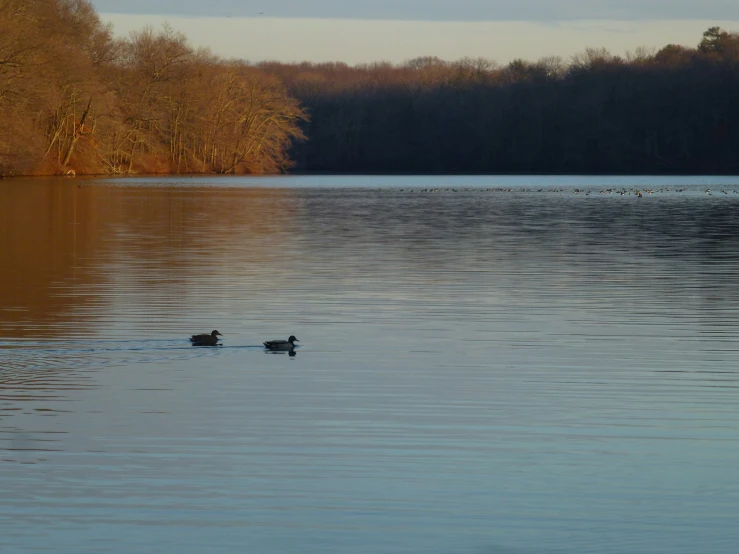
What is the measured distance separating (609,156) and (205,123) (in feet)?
124

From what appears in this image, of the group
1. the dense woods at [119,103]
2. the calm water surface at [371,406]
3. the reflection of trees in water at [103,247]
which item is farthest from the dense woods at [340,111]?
the calm water surface at [371,406]

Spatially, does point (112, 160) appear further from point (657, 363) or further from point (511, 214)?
point (657, 363)

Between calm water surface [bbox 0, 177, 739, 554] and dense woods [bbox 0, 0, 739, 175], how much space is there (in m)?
47.2

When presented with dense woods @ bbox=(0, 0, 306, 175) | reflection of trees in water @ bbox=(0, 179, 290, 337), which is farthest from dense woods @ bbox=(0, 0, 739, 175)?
reflection of trees in water @ bbox=(0, 179, 290, 337)

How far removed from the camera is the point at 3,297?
1636 cm

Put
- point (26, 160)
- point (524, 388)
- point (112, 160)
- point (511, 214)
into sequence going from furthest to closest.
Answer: point (112, 160) < point (26, 160) < point (511, 214) < point (524, 388)

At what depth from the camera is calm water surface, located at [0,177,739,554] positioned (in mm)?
6578

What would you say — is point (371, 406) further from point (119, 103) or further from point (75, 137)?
point (119, 103)

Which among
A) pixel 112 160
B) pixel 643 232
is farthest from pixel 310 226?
pixel 112 160

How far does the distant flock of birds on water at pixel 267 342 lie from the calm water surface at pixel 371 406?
0.41 feet

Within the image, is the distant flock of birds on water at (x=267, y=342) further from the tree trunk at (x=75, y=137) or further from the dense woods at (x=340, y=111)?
the tree trunk at (x=75, y=137)

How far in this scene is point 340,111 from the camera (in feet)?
423

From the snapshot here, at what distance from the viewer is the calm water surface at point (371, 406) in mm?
6578

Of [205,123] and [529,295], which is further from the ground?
[205,123]
